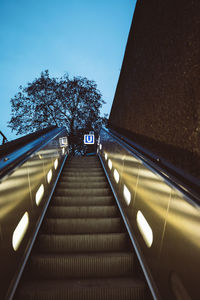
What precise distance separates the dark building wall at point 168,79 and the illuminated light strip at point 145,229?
3.16 feet

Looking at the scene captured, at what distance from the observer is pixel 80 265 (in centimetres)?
192

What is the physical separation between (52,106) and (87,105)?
2.98 metres

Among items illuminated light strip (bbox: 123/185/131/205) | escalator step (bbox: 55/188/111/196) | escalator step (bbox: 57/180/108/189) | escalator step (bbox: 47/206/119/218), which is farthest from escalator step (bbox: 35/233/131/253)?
escalator step (bbox: 57/180/108/189)

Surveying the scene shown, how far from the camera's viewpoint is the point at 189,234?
1137 mm

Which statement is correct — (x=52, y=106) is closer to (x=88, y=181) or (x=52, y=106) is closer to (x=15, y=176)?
(x=88, y=181)

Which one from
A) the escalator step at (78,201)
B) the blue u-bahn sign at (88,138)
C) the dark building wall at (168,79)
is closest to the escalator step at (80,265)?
the escalator step at (78,201)

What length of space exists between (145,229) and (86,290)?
30.7 inches

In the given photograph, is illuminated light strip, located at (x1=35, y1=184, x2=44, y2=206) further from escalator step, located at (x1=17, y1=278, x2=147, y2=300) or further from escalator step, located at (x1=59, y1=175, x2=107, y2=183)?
escalator step, located at (x1=59, y1=175, x2=107, y2=183)

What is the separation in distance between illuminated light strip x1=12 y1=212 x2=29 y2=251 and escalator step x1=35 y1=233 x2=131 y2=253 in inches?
15.1

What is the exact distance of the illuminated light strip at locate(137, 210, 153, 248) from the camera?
1.74m

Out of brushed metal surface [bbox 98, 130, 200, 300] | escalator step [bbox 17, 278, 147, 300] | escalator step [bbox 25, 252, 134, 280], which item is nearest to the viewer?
brushed metal surface [bbox 98, 130, 200, 300]

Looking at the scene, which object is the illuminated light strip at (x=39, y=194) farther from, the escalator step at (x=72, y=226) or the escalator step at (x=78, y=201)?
the escalator step at (x=78, y=201)

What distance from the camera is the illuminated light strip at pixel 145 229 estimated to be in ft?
5.71

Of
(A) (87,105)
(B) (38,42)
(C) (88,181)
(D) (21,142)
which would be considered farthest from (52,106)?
(B) (38,42)
